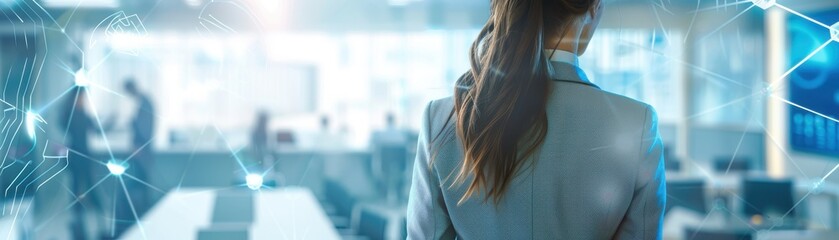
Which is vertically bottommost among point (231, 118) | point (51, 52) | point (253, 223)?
point (253, 223)

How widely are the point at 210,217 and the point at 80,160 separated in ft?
0.97

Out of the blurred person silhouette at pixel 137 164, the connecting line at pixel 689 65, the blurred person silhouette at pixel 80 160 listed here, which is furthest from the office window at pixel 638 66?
the blurred person silhouette at pixel 80 160

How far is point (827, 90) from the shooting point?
146cm

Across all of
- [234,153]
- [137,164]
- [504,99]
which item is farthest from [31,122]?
[504,99]

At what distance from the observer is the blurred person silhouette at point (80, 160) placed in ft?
4.91

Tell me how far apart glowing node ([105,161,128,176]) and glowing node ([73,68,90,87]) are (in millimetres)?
175

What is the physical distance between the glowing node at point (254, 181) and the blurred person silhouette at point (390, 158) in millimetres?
326

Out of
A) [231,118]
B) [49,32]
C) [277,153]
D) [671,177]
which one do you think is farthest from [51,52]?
[671,177]

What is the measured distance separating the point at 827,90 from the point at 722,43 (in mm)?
224

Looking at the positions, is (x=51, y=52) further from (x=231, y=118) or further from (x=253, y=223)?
(x=253, y=223)

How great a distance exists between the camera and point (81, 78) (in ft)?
4.97

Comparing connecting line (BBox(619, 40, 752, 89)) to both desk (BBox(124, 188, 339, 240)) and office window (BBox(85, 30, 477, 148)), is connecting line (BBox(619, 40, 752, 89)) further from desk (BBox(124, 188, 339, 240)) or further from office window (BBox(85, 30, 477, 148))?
desk (BBox(124, 188, 339, 240))

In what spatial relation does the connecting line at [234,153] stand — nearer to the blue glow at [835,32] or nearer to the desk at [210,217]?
the desk at [210,217]

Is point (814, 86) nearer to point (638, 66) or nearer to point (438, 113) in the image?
point (638, 66)
